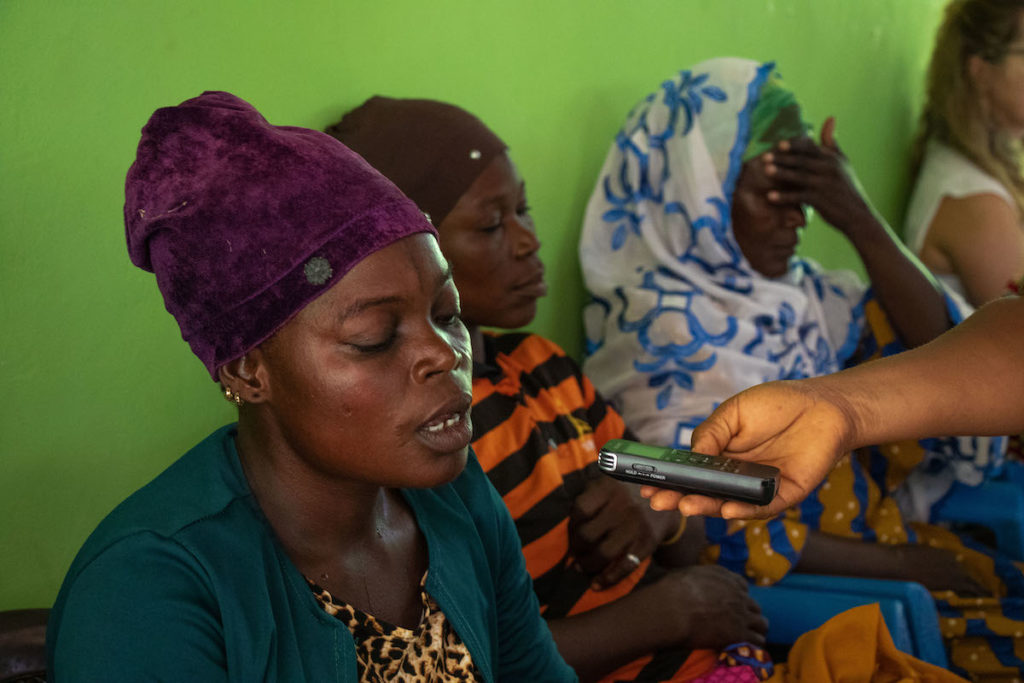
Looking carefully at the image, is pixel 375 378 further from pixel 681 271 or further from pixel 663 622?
pixel 681 271

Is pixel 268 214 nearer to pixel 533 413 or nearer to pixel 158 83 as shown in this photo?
pixel 158 83

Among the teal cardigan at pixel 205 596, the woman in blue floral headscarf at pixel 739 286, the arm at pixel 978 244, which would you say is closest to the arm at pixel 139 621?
the teal cardigan at pixel 205 596

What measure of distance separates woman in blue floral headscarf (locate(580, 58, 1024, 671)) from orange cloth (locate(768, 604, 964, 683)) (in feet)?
2.33

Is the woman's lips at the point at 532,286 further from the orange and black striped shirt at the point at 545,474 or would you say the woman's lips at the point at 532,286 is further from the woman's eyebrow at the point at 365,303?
the woman's eyebrow at the point at 365,303

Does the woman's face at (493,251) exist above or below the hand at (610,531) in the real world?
above

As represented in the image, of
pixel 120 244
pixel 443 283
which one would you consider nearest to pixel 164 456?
pixel 120 244

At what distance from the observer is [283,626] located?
1.13 metres

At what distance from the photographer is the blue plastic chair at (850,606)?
6.48 ft

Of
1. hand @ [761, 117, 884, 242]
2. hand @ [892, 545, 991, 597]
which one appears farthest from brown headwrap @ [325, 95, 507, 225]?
hand @ [892, 545, 991, 597]

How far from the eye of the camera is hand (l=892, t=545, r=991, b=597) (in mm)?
2490

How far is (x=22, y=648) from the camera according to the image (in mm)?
1271

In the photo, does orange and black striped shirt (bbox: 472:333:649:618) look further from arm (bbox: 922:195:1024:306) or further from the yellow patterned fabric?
arm (bbox: 922:195:1024:306)

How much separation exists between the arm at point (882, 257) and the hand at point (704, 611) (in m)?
1.19

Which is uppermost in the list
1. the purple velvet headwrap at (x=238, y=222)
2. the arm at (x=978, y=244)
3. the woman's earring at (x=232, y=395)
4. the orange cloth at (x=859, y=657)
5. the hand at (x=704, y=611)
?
the purple velvet headwrap at (x=238, y=222)
